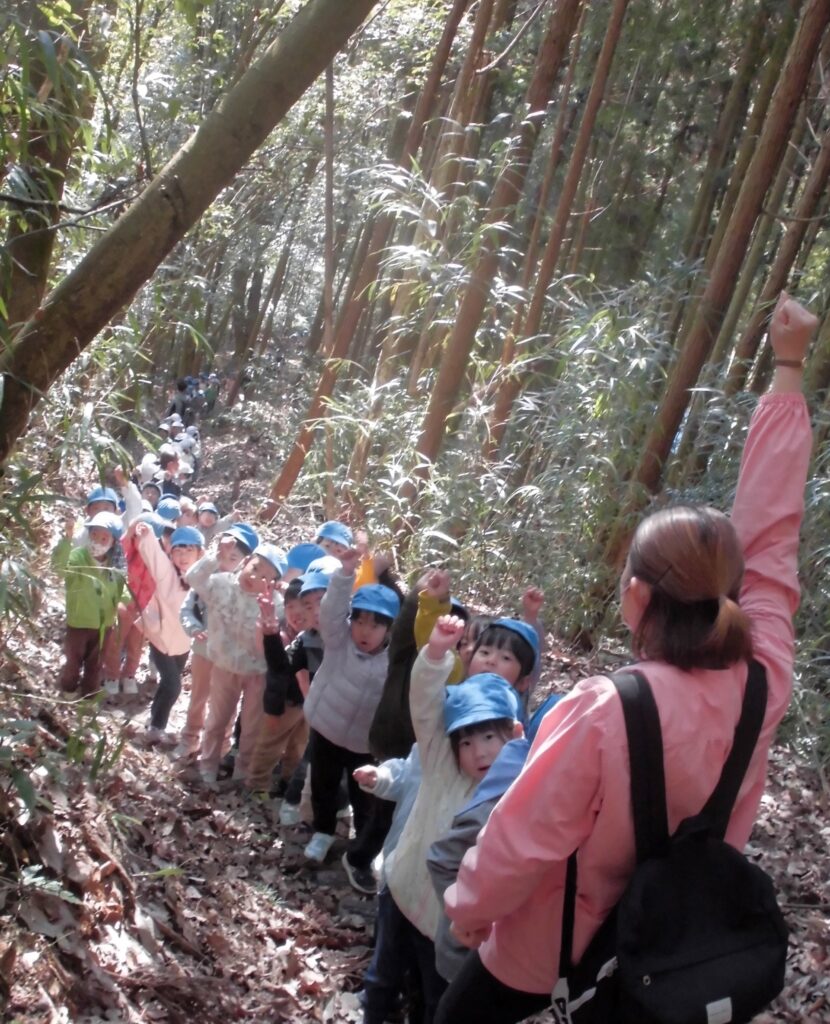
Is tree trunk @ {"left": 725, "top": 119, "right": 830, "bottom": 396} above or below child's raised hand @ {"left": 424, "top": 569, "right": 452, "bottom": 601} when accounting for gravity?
above

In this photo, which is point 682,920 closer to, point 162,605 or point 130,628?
point 162,605

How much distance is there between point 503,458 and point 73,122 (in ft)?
20.7

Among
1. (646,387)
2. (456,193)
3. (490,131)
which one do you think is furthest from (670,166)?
(646,387)

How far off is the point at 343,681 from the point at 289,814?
45.8 inches

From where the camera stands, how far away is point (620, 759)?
6.91 ft

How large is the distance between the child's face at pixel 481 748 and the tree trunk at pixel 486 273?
6.15 meters

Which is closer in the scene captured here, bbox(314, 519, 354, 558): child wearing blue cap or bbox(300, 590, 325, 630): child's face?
bbox(300, 590, 325, 630): child's face

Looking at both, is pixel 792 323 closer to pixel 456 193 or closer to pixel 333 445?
pixel 333 445

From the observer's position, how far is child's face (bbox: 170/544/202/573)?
7.70 meters

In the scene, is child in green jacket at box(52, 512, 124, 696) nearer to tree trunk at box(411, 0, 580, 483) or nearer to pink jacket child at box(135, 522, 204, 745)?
pink jacket child at box(135, 522, 204, 745)

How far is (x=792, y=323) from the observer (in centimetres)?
267

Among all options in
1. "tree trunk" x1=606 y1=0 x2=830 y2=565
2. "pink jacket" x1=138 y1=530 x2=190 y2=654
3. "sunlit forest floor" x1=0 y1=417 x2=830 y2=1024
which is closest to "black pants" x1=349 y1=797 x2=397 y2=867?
"sunlit forest floor" x1=0 y1=417 x2=830 y2=1024

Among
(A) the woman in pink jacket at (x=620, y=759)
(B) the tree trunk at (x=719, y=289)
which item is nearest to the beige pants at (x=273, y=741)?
(B) the tree trunk at (x=719, y=289)

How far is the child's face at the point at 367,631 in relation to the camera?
5.55m
